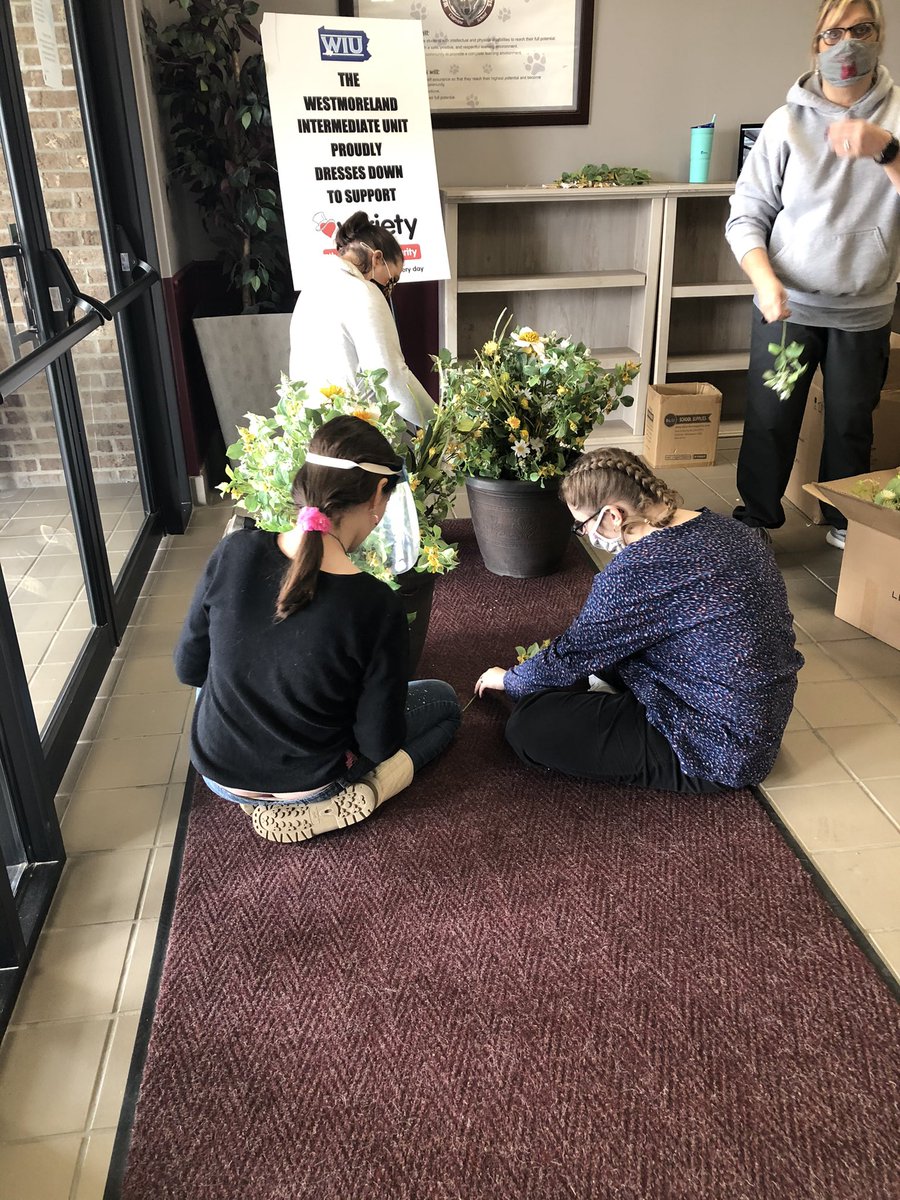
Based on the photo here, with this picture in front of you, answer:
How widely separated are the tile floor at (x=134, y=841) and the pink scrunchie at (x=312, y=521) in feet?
2.61

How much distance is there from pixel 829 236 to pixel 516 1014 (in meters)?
2.37

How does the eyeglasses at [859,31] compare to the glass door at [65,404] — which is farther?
the eyeglasses at [859,31]

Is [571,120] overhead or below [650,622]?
overhead

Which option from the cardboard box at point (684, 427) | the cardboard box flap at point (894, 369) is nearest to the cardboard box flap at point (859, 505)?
the cardboard box flap at point (894, 369)

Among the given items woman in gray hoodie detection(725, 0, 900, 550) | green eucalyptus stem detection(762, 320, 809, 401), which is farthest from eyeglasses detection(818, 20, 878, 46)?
green eucalyptus stem detection(762, 320, 809, 401)

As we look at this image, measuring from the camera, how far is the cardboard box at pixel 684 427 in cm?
415

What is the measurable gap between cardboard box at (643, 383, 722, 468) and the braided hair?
2212 millimetres

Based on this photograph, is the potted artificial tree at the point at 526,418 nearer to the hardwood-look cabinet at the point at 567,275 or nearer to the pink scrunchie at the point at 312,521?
the pink scrunchie at the point at 312,521

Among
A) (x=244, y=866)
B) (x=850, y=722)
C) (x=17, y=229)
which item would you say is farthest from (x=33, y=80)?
(x=850, y=722)

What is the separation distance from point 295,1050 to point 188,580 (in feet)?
6.47

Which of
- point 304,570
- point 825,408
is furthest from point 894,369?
point 304,570

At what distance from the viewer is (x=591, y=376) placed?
2904 mm

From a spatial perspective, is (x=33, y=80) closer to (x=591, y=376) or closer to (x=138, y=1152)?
(x=591, y=376)

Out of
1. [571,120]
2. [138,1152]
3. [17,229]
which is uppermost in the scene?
[571,120]
